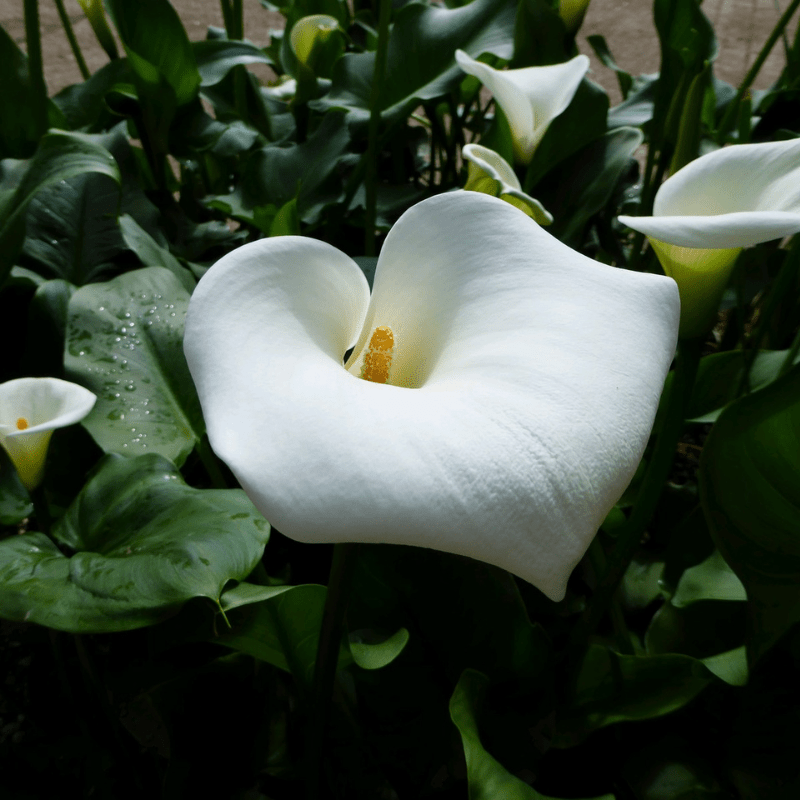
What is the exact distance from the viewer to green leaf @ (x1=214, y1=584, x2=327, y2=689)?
0.51 m

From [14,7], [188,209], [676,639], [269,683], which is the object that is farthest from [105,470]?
[14,7]

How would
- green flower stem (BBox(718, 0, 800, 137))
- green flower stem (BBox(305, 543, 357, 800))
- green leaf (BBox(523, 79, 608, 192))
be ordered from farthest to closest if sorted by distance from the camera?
1. green leaf (BBox(523, 79, 608, 192))
2. green flower stem (BBox(718, 0, 800, 137))
3. green flower stem (BBox(305, 543, 357, 800))

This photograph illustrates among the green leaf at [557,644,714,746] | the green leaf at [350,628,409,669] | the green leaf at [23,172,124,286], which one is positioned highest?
the green leaf at [23,172,124,286]

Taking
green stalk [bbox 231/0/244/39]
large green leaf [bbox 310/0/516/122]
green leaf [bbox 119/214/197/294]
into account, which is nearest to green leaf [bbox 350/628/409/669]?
green leaf [bbox 119/214/197/294]

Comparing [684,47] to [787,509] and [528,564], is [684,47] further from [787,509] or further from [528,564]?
[528,564]

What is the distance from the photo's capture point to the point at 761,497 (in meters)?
0.47

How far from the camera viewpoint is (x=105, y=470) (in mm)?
548

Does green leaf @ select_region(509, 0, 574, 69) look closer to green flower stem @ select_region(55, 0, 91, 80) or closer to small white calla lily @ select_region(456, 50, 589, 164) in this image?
small white calla lily @ select_region(456, 50, 589, 164)

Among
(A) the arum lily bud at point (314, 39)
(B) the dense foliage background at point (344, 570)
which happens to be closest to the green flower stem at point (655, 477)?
(B) the dense foliage background at point (344, 570)

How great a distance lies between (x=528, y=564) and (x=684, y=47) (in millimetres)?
798

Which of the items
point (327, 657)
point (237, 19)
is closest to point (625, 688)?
point (327, 657)

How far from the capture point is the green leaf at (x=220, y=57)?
98 cm

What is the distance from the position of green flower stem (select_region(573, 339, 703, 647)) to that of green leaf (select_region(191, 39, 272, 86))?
29.1 inches

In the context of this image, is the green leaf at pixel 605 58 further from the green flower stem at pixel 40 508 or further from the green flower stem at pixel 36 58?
the green flower stem at pixel 40 508
